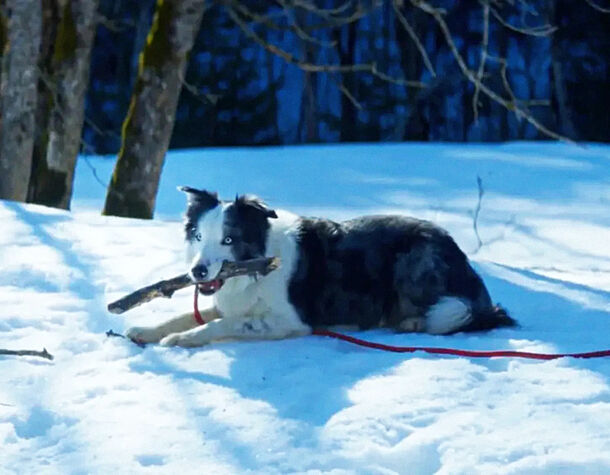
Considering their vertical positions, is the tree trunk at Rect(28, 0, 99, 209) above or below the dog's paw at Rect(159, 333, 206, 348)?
above

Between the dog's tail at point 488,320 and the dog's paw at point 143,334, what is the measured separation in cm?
165

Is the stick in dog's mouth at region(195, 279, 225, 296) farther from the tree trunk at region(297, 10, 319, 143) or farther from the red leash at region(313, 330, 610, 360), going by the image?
the tree trunk at region(297, 10, 319, 143)

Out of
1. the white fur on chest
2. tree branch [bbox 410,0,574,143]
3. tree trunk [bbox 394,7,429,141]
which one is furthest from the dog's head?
tree trunk [bbox 394,7,429,141]

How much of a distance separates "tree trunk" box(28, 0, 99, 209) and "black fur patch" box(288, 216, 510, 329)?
4678 millimetres

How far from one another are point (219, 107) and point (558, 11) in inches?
280

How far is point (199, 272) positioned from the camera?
494 centimetres

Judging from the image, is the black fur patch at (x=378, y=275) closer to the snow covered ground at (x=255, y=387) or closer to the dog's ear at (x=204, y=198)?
the snow covered ground at (x=255, y=387)

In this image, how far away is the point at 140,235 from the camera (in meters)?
7.68

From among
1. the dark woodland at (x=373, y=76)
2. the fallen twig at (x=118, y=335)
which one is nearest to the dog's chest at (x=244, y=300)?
the fallen twig at (x=118, y=335)

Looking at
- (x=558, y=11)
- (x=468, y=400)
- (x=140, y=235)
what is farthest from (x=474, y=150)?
(x=468, y=400)

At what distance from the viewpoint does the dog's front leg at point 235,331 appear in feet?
16.9

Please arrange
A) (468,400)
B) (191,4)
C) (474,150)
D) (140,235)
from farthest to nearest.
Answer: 1. (474,150)
2. (191,4)
3. (140,235)
4. (468,400)

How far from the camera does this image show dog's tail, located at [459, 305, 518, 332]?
5.51m

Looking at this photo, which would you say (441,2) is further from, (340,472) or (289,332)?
(340,472)
